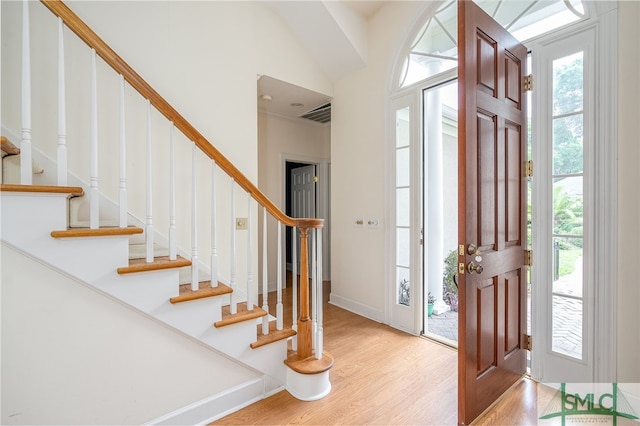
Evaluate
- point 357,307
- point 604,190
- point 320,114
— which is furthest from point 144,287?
point 320,114

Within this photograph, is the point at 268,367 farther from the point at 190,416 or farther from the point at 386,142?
the point at 386,142

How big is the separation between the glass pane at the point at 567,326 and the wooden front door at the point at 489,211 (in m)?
0.18

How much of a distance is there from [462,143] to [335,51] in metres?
2.32

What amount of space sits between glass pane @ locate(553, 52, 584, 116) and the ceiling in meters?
1.89

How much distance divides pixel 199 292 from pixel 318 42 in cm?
293

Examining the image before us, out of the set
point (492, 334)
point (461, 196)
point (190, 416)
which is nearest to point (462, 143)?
point (461, 196)

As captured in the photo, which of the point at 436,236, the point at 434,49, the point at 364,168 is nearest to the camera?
the point at 434,49

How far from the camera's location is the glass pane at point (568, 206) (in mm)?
1795

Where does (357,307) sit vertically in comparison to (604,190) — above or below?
below

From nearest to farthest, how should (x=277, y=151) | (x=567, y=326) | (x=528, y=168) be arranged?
(x=567, y=326), (x=528, y=168), (x=277, y=151)

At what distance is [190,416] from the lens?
5.22 ft

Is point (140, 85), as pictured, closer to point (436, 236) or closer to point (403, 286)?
point (403, 286)

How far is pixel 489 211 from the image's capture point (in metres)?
1.67

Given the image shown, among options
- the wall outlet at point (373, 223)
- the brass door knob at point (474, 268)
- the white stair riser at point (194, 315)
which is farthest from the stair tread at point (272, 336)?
the wall outlet at point (373, 223)
